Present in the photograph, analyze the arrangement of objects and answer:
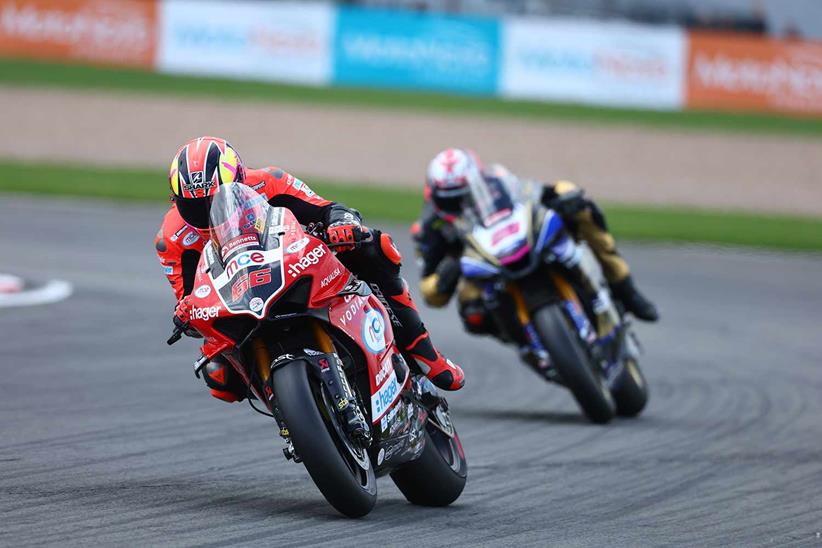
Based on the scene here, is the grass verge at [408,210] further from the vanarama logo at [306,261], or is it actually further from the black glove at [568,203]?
the vanarama logo at [306,261]

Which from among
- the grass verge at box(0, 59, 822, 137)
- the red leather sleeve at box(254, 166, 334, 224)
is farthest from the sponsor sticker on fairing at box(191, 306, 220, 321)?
the grass verge at box(0, 59, 822, 137)

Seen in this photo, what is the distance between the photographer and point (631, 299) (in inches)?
415

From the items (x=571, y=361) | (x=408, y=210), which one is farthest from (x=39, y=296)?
(x=408, y=210)

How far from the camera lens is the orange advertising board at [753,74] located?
101 ft

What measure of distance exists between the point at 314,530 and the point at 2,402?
3.22m

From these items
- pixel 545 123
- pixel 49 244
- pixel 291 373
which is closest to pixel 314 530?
pixel 291 373

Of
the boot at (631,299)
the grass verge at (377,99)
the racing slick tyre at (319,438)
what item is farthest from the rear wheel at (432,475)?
the grass verge at (377,99)

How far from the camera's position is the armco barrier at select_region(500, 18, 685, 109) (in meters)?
30.6

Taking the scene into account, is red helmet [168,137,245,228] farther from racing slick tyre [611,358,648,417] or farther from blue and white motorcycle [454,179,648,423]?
racing slick tyre [611,358,648,417]

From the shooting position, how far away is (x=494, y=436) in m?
8.87

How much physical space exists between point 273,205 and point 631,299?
4.36m

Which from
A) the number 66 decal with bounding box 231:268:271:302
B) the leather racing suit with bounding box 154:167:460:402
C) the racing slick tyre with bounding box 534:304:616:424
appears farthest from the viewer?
the racing slick tyre with bounding box 534:304:616:424

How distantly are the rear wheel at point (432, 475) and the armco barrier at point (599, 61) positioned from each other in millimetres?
24369

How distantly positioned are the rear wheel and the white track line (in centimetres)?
595
